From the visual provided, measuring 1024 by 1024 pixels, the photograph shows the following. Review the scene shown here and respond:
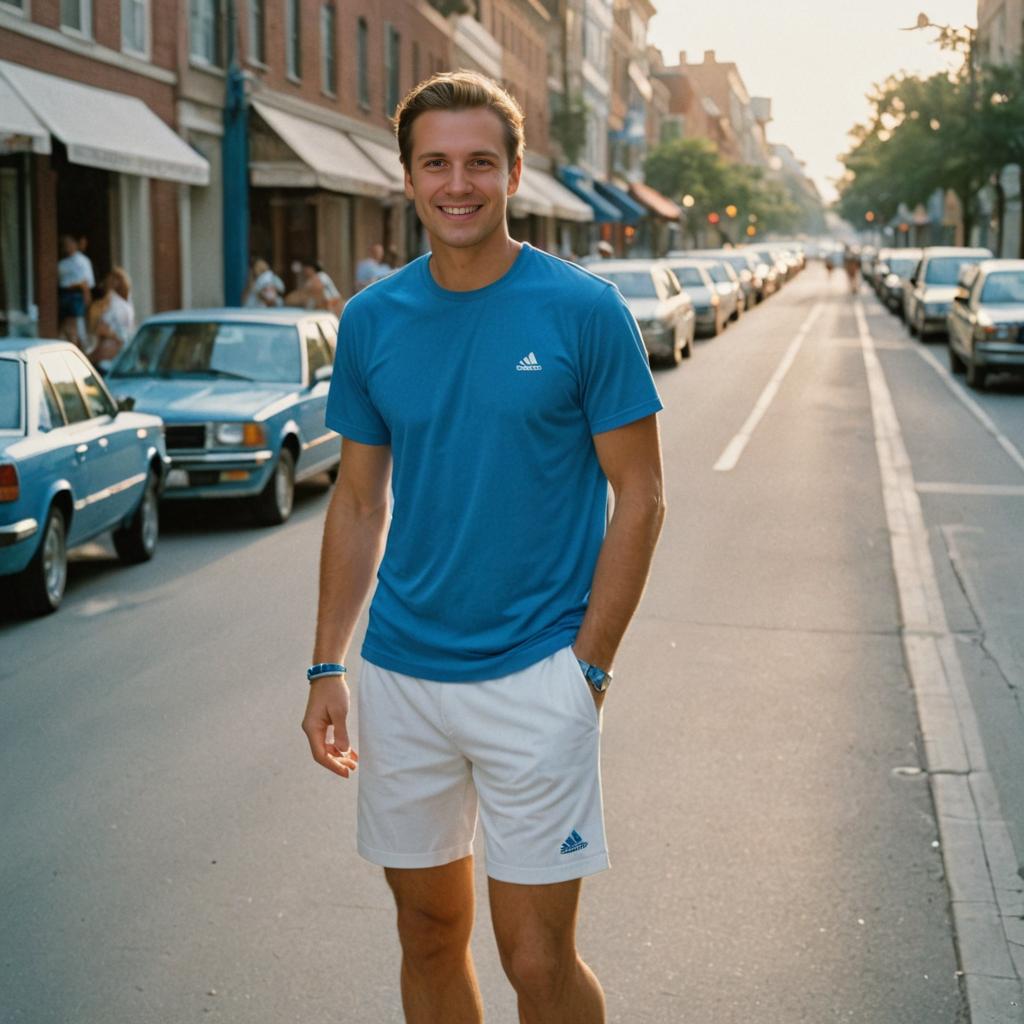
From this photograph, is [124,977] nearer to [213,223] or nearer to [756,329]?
[213,223]

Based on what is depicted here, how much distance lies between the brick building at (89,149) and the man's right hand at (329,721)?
17.0m

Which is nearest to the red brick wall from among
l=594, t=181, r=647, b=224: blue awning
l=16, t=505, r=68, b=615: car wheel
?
l=16, t=505, r=68, b=615: car wheel

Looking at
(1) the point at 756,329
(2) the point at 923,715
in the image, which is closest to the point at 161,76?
(1) the point at 756,329

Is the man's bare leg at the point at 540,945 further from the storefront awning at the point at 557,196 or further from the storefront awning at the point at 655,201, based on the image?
the storefront awning at the point at 655,201

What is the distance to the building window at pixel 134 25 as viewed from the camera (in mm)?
24953

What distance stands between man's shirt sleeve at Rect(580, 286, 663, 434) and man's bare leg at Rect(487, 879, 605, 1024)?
0.79m

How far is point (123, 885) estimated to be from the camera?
16.6 ft

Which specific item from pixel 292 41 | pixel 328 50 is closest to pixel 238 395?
pixel 292 41

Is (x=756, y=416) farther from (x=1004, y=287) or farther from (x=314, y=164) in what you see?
(x=314, y=164)

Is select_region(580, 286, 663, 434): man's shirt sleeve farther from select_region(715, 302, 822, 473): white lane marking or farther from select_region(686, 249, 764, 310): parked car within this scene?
select_region(686, 249, 764, 310): parked car

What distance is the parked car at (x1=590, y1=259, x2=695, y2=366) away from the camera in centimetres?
2812

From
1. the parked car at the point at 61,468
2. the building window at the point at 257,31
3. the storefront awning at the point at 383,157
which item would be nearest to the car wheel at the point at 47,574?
the parked car at the point at 61,468

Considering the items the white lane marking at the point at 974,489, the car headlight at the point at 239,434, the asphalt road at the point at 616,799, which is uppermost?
the car headlight at the point at 239,434

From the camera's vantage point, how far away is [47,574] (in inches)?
369
